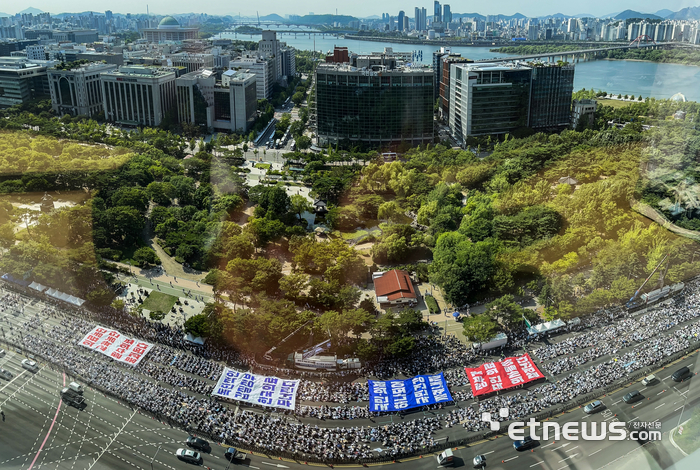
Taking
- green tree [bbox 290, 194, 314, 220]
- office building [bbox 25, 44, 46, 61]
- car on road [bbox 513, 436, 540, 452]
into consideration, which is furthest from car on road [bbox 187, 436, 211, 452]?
office building [bbox 25, 44, 46, 61]

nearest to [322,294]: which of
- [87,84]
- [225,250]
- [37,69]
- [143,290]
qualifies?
[225,250]

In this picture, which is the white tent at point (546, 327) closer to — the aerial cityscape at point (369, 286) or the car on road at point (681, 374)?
the aerial cityscape at point (369, 286)

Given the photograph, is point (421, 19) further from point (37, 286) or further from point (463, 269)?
point (37, 286)

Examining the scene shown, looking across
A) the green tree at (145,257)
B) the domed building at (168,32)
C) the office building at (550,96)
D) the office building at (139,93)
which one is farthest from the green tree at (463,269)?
the domed building at (168,32)

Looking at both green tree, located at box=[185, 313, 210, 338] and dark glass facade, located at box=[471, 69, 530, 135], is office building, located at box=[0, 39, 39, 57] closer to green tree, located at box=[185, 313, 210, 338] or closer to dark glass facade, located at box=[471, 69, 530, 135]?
dark glass facade, located at box=[471, 69, 530, 135]

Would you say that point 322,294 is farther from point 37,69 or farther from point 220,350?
point 37,69
